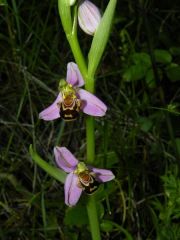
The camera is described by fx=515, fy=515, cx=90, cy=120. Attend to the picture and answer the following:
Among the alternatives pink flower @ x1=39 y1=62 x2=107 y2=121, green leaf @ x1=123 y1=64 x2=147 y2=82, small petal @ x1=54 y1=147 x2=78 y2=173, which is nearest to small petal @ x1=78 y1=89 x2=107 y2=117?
pink flower @ x1=39 y1=62 x2=107 y2=121

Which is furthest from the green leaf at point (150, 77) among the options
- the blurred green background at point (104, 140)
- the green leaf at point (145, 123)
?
the green leaf at point (145, 123)

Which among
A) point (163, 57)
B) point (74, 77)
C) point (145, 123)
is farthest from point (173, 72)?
point (74, 77)

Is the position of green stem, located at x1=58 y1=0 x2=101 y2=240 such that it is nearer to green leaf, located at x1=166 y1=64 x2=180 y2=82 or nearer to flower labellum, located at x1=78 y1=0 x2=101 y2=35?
flower labellum, located at x1=78 y1=0 x2=101 y2=35

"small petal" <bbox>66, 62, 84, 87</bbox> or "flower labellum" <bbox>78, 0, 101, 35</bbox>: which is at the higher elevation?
"flower labellum" <bbox>78, 0, 101, 35</bbox>

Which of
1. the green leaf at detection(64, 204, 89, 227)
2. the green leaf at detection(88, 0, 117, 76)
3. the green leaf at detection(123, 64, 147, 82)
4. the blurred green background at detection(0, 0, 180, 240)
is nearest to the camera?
the green leaf at detection(88, 0, 117, 76)

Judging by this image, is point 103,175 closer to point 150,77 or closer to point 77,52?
point 77,52

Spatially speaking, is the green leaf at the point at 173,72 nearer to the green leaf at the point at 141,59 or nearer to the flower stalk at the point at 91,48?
the green leaf at the point at 141,59
